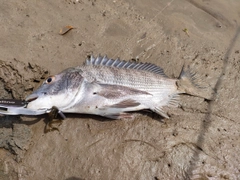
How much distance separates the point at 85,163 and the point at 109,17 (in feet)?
10.6

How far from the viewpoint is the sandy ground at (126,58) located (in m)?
4.06

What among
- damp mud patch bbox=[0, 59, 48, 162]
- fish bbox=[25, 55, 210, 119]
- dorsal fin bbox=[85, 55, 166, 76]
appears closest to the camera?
fish bbox=[25, 55, 210, 119]

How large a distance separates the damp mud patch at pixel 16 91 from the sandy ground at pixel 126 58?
Answer: 2cm

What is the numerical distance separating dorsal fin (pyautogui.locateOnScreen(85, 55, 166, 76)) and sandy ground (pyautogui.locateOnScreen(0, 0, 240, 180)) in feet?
1.35

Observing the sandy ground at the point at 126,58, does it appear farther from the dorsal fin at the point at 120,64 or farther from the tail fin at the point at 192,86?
the dorsal fin at the point at 120,64

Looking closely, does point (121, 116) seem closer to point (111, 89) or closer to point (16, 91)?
point (111, 89)

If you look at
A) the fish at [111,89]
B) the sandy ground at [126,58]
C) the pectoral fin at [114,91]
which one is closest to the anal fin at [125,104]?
the fish at [111,89]

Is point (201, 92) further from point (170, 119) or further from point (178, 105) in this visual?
point (170, 119)

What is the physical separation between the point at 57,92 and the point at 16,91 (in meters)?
0.93

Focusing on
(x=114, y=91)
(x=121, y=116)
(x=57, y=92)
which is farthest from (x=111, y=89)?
(x=57, y=92)

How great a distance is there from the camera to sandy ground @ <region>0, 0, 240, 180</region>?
160 inches

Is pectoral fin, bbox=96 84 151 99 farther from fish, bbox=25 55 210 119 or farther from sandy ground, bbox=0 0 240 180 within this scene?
sandy ground, bbox=0 0 240 180

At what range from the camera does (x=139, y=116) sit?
4.49m

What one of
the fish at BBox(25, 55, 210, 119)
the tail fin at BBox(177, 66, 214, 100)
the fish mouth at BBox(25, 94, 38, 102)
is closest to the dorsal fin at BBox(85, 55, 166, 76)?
the fish at BBox(25, 55, 210, 119)
